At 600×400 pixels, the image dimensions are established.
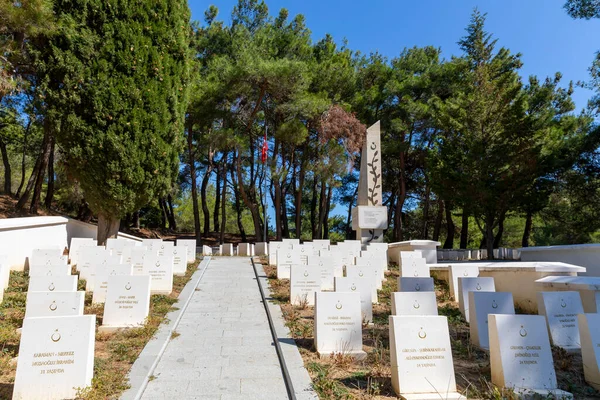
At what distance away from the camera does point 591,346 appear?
4047 mm

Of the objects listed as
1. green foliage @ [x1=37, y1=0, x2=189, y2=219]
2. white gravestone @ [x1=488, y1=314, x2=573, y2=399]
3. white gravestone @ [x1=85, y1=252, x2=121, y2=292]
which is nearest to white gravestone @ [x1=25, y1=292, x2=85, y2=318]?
white gravestone @ [x1=85, y1=252, x2=121, y2=292]

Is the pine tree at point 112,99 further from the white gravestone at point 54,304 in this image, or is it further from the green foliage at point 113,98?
the white gravestone at point 54,304

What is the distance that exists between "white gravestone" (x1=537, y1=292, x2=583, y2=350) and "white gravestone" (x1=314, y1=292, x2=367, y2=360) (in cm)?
264

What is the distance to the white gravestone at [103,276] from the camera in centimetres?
664

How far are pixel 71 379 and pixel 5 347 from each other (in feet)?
6.20

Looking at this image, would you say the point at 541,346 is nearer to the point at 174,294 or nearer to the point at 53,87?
the point at 174,294

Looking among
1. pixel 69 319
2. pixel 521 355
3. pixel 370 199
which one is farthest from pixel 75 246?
pixel 370 199

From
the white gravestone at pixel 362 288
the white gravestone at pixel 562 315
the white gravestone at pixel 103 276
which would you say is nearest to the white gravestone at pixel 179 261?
the white gravestone at pixel 103 276

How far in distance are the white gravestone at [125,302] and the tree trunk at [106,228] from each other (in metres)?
8.75

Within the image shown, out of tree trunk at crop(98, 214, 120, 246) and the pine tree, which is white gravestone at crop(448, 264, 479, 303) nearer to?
the pine tree

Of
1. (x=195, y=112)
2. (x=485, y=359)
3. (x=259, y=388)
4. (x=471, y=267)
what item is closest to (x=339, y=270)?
(x=471, y=267)

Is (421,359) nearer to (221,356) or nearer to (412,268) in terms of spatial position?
(221,356)

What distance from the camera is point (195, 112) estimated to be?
67.3ft

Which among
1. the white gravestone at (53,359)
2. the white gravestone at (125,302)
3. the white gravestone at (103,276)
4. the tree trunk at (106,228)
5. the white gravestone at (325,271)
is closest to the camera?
the white gravestone at (53,359)
